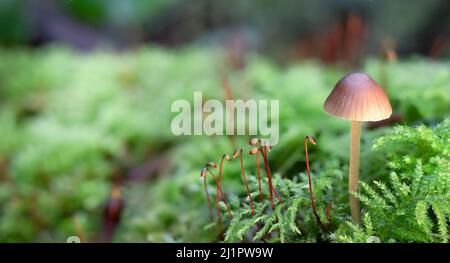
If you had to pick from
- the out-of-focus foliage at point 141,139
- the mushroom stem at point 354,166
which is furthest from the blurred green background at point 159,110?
the mushroom stem at point 354,166

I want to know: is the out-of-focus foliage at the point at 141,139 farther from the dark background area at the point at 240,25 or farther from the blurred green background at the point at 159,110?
the dark background area at the point at 240,25

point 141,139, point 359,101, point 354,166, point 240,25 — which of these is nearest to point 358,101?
point 359,101

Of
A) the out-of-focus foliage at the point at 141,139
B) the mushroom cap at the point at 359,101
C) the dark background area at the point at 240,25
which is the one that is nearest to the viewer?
the mushroom cap at the point at 359,101

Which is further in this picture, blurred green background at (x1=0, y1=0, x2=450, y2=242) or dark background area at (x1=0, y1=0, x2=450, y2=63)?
dark background area at (x1=0, y1=0, x2=450, y2=63)

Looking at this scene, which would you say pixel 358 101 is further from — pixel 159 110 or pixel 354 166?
pixel 159 110

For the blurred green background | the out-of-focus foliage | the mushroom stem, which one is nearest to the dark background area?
the blurred green background

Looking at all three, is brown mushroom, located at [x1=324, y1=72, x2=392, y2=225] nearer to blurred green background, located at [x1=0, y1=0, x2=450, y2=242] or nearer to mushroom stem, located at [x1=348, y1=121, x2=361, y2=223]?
mushroom stem, located at [x1=348, y1=121, x2=361, y2=223]
